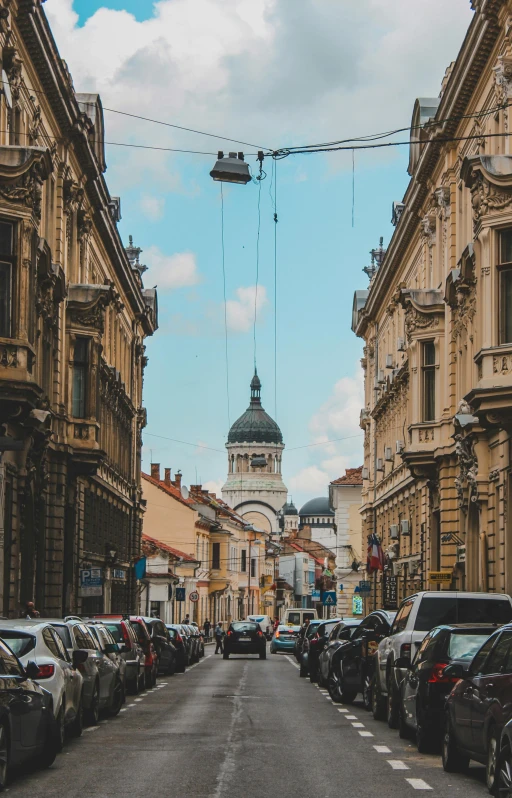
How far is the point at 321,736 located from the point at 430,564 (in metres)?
25.2

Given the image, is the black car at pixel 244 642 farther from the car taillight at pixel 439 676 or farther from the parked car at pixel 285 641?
the car taillight at pixel 439 676

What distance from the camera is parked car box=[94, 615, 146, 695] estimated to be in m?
26.7

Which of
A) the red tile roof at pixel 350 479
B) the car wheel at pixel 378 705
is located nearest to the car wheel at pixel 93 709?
the car wheel at pixel 378 705

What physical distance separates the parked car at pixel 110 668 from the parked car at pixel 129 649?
3.14 meters

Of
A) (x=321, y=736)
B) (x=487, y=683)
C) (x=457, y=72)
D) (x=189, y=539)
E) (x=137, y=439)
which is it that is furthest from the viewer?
(x=189, y=539)

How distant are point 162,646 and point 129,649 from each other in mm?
10874

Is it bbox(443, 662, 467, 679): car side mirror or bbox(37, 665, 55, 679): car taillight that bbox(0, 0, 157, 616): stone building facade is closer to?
bbox(37, 665, 55, 679): car taillight

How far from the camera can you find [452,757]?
14398mm

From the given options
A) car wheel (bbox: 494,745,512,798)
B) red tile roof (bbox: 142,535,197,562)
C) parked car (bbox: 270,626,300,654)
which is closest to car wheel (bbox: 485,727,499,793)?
car wheel (bbox: 494,745,512,798)

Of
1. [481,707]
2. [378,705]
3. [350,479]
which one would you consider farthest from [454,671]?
[350,479]

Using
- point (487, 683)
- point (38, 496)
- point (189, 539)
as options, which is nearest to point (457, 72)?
point (38, 496)

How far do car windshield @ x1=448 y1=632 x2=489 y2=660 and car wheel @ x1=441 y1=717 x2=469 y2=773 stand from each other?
1.58m

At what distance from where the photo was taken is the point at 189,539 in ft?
328

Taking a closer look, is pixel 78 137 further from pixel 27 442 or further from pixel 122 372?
pixel 122 372
